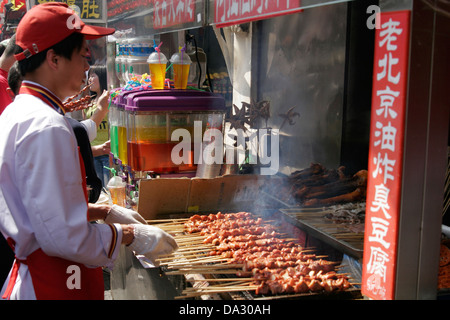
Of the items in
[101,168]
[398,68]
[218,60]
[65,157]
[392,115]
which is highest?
[218,60]

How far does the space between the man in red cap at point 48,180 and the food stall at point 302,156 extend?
70cm

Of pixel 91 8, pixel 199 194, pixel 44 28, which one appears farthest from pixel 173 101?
pixel 91 8

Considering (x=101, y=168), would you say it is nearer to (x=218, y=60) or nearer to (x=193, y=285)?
(x=218, y=60)

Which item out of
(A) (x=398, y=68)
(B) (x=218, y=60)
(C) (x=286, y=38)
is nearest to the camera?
(A) (x=398, y=68)

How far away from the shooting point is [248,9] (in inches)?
115

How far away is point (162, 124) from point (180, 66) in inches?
29.3

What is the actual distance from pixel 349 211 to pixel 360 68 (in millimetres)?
2145

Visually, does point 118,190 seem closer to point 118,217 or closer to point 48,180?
point 118,217

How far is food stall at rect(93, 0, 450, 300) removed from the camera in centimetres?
192

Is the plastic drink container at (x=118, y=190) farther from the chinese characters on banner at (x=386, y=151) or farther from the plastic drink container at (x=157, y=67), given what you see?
the chinese characters on banner at (x=386, y=151)

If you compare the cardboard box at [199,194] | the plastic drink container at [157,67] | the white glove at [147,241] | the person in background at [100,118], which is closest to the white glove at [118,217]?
the white glove at [147,241]

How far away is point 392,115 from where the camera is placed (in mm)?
1899

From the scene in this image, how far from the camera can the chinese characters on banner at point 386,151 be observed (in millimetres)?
1858
